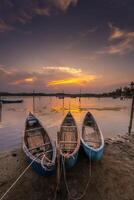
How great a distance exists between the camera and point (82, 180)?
723cm

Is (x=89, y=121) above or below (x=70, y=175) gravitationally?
above

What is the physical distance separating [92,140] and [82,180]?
3.41 m

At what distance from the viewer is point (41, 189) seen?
6.70m

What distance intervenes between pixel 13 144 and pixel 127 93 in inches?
4850

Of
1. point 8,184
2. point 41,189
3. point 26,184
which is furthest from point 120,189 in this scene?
point 8,184

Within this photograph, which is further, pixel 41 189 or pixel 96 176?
pixel 96 176

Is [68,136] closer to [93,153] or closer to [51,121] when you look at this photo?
[93,153]

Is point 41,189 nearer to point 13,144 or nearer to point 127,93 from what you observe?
point 13,144

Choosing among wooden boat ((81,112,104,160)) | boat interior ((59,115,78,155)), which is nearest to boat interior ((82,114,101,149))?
wooden boat ((81,112,104,160))

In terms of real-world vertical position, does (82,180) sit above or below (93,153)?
below

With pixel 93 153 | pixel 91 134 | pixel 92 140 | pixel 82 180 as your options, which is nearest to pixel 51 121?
pixel 91 134

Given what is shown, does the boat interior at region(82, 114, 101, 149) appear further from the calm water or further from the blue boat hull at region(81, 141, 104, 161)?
the calm water

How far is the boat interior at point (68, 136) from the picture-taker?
9.10 metres

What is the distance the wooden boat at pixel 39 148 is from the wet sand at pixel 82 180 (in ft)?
2.33
